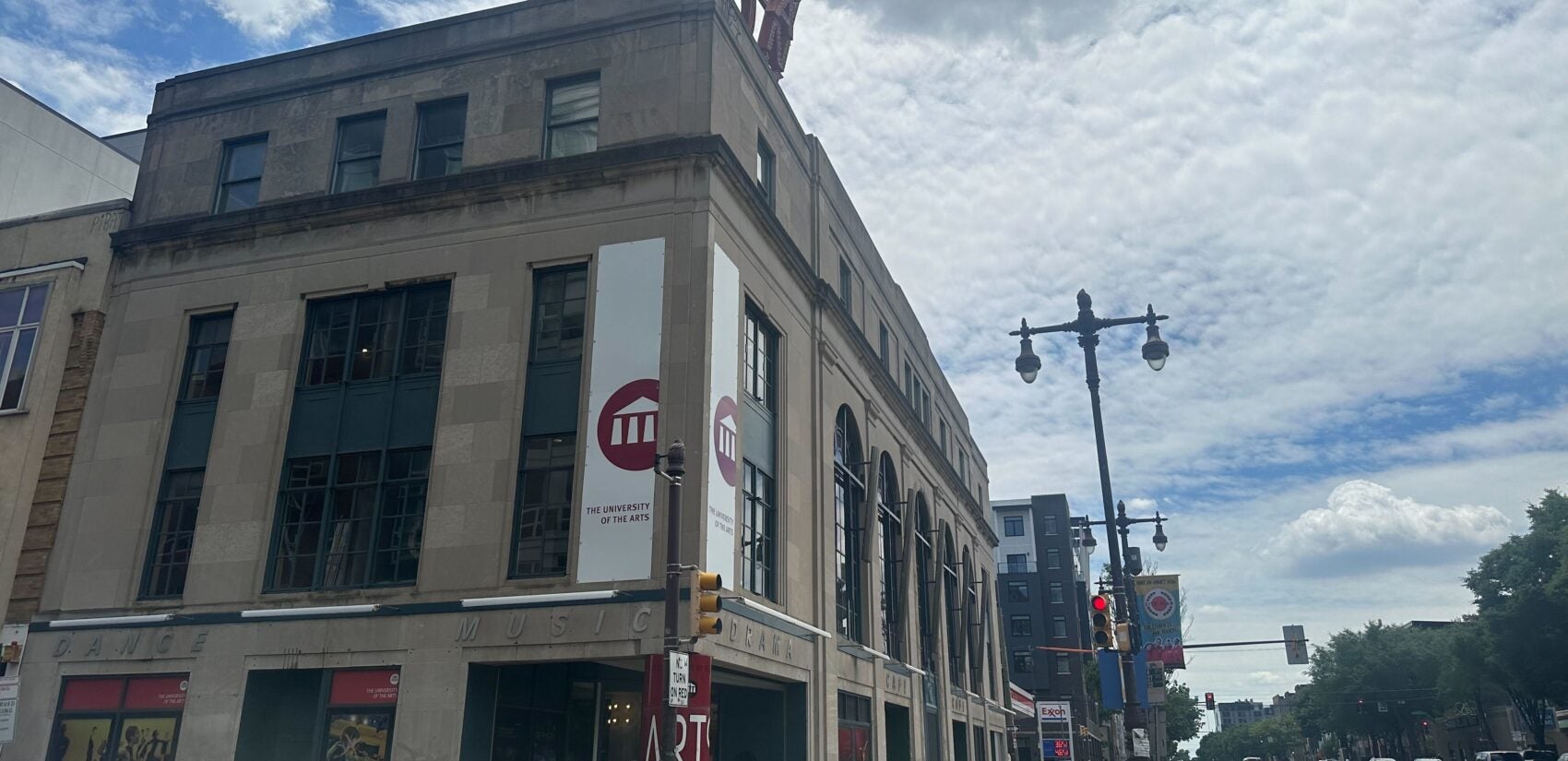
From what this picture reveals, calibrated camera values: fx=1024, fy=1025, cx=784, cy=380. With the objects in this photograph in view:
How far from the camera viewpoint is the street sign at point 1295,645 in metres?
35.6

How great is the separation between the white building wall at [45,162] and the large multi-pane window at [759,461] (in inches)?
998

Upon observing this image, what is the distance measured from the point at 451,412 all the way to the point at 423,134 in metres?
7.68

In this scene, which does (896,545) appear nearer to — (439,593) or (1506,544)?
(439,593)

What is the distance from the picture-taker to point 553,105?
24.3 metres

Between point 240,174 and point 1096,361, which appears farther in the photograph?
point 240,174

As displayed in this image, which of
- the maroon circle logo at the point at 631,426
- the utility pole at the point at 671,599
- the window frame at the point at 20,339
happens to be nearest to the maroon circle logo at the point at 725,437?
the maroon circle logo at the point at 631,426

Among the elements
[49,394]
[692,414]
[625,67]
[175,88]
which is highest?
[175,88]

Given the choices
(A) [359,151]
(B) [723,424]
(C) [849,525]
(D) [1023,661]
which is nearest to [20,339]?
(A) [359,151]

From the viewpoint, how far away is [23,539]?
2462 cm

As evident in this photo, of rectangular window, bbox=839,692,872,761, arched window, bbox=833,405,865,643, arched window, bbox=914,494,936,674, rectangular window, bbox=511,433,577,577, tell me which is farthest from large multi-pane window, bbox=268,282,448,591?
arched window, bbox=914,494,936,674

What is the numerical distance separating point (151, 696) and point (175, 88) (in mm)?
16328

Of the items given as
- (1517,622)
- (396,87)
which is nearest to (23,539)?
(396,87)

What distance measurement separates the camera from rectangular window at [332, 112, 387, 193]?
25.3 m

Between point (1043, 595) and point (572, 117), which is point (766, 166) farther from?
point (1043, 595)
